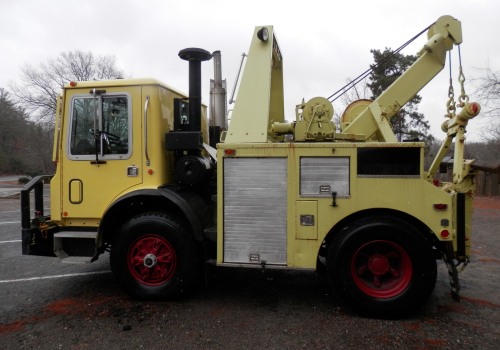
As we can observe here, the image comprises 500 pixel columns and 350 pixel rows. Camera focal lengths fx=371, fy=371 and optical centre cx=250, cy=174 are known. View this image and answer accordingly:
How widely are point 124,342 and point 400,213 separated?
9.92 feet

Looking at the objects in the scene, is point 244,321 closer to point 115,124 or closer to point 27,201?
point 115,124

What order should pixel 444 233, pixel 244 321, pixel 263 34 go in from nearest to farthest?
pixel 444 233 < pixel 244 321 < pixel 263 34

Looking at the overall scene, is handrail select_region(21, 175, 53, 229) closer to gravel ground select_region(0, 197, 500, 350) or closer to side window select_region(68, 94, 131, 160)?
side window select_region(68, 94, 131, 160)

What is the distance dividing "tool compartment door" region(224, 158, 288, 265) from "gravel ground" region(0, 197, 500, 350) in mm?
659

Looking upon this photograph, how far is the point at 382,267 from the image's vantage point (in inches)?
154

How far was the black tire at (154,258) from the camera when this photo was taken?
4.27 meters

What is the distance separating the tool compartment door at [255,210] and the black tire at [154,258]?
533mm

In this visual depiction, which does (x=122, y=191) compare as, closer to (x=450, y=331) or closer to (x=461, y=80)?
(x=450, y=331)

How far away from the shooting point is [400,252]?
3.91 m

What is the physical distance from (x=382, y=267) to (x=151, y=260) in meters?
2.58

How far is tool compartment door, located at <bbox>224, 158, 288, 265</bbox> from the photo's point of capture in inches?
157

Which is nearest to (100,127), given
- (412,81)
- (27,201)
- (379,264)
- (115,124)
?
(115,124)

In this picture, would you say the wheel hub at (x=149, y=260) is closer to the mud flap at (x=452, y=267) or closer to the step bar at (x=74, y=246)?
the step bar at (x=74, y=246)

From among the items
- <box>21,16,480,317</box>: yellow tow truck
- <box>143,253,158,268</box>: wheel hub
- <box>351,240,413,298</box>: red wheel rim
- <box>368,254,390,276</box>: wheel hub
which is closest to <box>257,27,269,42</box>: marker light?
<box>21,16,480,317</box>: yellow tow truck
